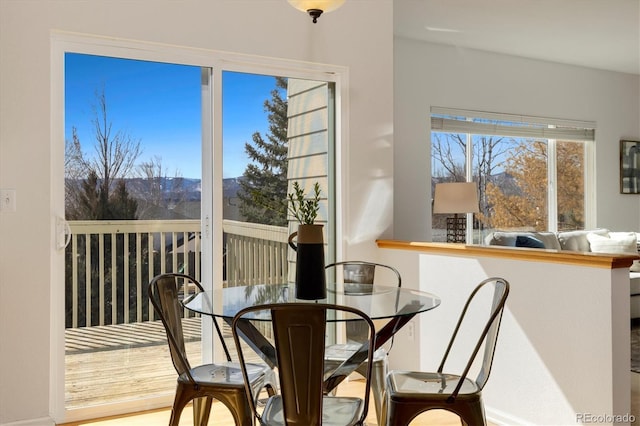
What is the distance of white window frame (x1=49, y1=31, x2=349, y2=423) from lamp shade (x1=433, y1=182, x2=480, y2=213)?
1.28 meters

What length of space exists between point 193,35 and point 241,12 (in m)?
0.36

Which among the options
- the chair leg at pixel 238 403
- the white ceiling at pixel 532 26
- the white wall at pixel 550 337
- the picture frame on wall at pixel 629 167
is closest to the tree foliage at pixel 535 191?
the picture frame on wall at pixel 629 167

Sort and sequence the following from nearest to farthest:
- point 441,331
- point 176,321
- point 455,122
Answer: point 176,321 < point 441,331 < point 455,122

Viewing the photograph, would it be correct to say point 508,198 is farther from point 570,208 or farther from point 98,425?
point 98,425

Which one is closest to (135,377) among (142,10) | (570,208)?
(142,10)

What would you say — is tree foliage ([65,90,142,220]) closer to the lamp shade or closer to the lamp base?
the lamp shade

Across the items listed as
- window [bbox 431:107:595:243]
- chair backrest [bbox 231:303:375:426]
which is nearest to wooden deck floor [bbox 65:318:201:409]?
chair backrest [bbox 231:303:375:426]

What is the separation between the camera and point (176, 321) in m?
2.54

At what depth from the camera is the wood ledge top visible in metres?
2.61

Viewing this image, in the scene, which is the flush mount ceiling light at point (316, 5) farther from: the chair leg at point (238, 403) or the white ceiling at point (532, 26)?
the white ceiling at point (532, 26)

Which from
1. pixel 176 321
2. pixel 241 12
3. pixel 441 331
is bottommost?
pixel 441 331

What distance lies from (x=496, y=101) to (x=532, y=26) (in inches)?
38.9

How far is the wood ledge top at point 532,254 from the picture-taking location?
261cm

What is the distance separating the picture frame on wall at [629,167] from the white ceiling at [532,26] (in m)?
1.16
